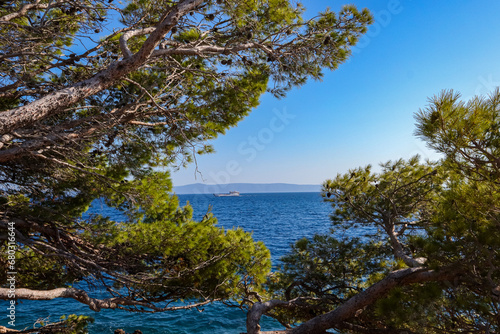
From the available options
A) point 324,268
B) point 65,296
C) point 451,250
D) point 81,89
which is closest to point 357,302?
point 324,268

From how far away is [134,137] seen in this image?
5.05 meters

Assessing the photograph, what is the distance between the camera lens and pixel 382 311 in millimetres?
3227

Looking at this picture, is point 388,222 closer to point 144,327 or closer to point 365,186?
point 365,186

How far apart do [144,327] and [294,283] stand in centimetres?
707

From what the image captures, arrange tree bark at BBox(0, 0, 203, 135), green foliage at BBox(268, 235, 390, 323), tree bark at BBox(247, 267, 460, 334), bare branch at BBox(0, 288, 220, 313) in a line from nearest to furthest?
tree bark at BBox(0, 0, 203, 135) → bare branch at BBox(0, 288, 220, 313) → tree bark at BBox(247, 267, 460, 334) → green foliage at BBox(268, 235, 390, 323)

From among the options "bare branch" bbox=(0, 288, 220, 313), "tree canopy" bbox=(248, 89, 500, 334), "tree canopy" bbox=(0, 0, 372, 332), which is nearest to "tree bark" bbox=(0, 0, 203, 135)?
"tree canopy" bbox=(0, 0, 372, 332)

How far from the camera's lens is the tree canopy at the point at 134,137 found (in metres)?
4.16

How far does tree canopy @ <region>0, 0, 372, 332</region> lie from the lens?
4156 mm

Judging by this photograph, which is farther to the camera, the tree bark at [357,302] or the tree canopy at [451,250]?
the tree bark at [357,302]

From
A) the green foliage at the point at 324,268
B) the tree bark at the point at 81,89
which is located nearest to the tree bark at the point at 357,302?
the green foliage at the point at 324,268

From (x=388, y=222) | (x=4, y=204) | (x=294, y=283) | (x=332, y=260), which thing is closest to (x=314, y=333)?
(x=294, y=283)

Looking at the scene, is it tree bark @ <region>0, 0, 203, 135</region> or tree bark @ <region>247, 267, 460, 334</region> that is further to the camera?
tree bark @ <region>247, 267, 460, 334</region>

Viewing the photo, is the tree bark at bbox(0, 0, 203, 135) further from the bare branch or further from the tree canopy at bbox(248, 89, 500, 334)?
the tree canopy at bbox(248, 89, 500, 334)

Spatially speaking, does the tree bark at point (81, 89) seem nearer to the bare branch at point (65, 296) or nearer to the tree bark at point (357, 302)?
the bare branch at point (65, 296)
